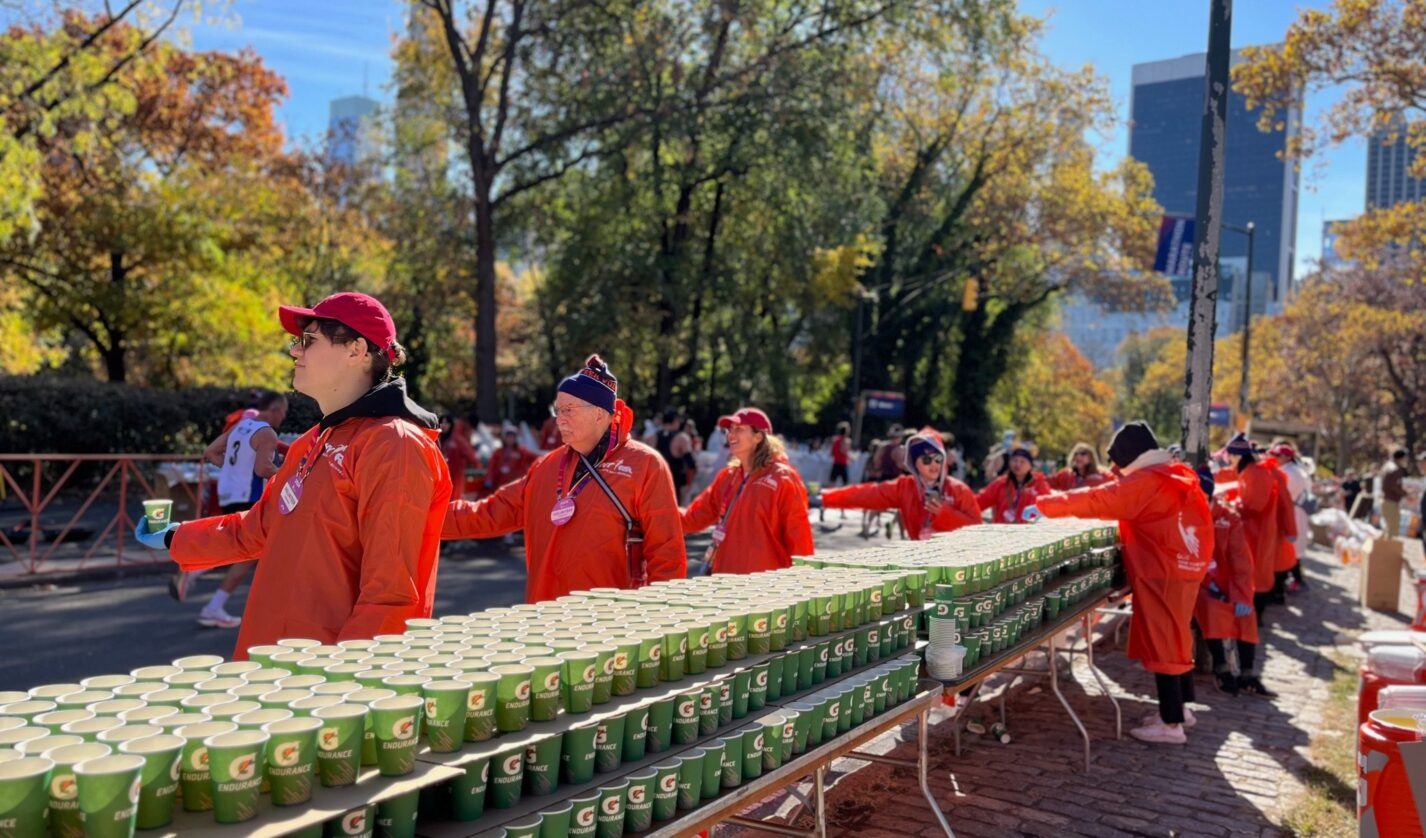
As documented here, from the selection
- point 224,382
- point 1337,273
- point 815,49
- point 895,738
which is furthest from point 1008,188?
point 895,738

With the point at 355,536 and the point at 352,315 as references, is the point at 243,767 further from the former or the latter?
the point at 352,315

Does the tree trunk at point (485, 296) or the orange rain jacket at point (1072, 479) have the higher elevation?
the tree trunk at point (485, 296)

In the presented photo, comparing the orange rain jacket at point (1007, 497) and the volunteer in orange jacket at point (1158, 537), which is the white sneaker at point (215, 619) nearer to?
the orange rain jacket at point (1007, 497)

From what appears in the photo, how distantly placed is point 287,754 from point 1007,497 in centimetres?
926

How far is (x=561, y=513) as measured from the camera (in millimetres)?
4926

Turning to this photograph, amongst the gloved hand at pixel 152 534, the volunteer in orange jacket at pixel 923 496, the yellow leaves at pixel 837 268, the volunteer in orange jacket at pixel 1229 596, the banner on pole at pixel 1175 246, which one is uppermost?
the yellow leaves at pixel 837 268

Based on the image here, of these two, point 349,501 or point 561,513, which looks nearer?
point 349,501

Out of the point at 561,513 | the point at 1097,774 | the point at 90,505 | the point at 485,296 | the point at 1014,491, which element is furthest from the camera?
the point at 485,296

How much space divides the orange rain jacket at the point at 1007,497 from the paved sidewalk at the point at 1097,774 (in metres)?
1.45

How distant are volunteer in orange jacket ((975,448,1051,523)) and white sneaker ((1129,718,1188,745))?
110 inches

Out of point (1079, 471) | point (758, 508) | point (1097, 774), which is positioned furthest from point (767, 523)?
point (1079, 471)

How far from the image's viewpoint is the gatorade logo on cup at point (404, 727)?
7.54 ft

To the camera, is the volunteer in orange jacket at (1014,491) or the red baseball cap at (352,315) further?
the volunteer in orange jacket at (1014,491)

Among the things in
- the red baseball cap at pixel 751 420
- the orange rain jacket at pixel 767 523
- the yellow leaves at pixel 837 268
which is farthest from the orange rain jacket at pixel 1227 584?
the yellow leaves at pixel 837 268
